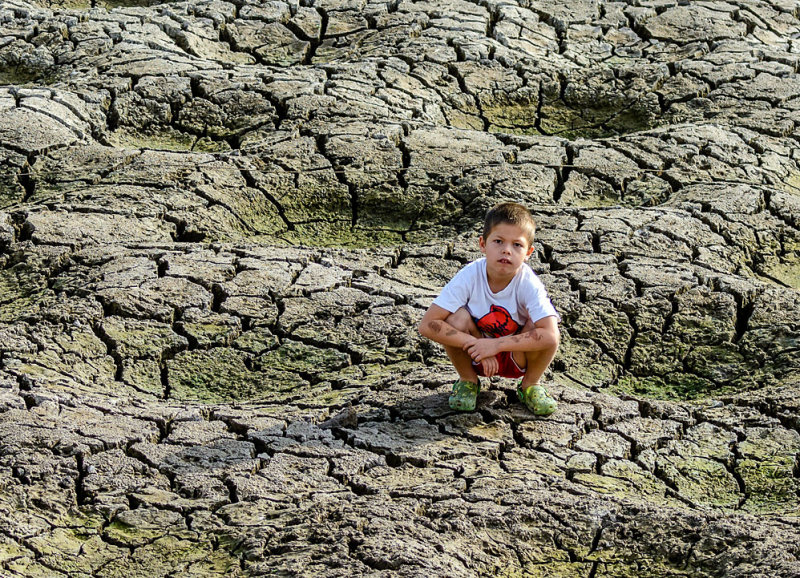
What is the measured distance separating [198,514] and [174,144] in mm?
3035

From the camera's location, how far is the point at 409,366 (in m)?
3.95

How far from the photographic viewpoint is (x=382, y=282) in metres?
4.42

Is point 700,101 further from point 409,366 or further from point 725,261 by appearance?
point 409,366

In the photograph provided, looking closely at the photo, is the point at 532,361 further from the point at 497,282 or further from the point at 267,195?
the point at 267,195

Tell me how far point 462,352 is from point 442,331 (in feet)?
0.35

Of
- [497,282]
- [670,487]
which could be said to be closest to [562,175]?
[497,282]

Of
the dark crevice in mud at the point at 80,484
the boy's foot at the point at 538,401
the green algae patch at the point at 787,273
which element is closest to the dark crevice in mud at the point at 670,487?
the boy's foot at the point at 538,401

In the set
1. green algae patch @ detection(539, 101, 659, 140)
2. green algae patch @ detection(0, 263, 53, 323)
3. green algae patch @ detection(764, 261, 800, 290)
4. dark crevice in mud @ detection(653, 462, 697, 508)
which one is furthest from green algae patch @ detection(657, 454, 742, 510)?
green algae patch @ detection(539, 101, 659, 140)

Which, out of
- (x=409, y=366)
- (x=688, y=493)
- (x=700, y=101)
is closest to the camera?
(x=688, y=493)

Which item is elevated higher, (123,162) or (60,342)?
(123,162)

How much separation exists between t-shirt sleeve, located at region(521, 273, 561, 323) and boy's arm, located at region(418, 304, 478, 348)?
0.72ft

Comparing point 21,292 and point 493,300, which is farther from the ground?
point 493,300

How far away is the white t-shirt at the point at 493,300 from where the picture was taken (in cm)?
360

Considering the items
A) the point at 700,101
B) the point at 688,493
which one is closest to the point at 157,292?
the point at 688,493
